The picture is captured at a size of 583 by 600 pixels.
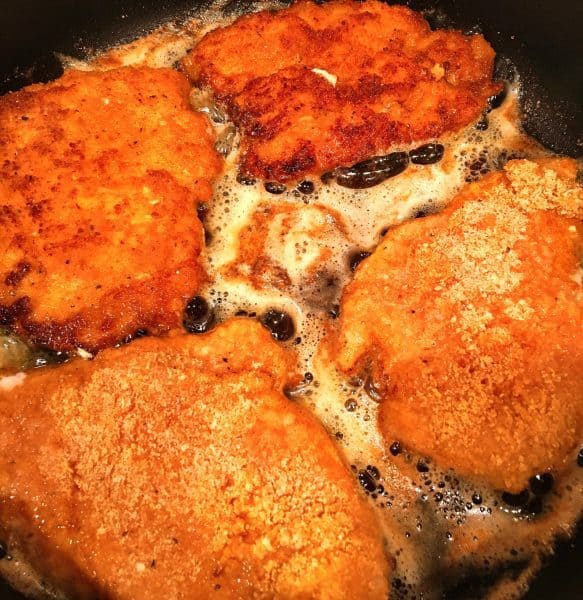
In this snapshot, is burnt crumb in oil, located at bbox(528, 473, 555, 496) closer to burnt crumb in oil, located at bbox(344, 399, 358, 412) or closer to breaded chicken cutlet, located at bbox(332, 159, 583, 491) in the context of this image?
breaded chicken cutlet, located at bbox(332, 159, 583, 491)

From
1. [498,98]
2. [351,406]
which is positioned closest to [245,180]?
[351,406]

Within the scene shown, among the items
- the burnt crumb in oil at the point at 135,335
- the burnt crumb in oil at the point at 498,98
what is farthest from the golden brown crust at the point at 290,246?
the burnt crumb in oil at the point at 498,98

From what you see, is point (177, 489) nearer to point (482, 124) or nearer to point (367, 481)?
point (367, 481)

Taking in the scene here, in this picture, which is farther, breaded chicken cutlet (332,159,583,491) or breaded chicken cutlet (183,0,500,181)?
breaded chicken cutlet (183,0,500,181)

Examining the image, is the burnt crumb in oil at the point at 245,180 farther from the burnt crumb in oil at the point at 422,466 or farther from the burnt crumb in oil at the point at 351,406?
the burnt crumb in oil at the point at 422,466

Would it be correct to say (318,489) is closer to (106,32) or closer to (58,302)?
(58,302)

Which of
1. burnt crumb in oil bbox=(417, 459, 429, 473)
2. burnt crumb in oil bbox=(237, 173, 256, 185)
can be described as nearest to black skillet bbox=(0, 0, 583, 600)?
burnt crumb in oil bbox=(237, 173, 256, 185)
